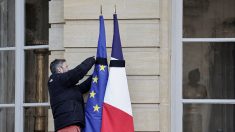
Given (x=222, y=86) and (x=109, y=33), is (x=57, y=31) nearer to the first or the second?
(x=109, y=33)

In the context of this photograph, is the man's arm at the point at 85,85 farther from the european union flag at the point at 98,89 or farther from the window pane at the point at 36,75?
the window pane at the point at 36,75

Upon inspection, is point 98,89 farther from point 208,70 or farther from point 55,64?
point 208,70

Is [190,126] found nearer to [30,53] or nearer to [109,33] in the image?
[109,33]

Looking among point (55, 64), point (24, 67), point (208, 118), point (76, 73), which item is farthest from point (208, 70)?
point (24, 67)

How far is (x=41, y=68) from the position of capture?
675 centimetres

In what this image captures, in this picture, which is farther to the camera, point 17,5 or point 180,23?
point 17,5

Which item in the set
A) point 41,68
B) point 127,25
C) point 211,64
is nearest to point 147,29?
point 127,25

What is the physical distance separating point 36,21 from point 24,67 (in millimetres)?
429

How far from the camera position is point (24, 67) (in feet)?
22.2

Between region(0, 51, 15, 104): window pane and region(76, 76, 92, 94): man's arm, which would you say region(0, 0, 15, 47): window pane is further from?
region(76, 76, 92, 94): man's arm

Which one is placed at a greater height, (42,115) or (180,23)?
(180,23)

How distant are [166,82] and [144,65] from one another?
0.75 feet

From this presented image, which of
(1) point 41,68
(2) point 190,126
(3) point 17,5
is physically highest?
(3) point 17,5

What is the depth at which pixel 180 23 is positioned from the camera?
6.23 metres
